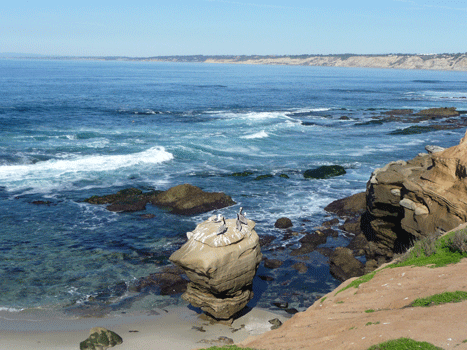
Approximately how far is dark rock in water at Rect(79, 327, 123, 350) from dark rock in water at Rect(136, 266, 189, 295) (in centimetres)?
434

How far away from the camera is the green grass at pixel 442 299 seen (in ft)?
36.8

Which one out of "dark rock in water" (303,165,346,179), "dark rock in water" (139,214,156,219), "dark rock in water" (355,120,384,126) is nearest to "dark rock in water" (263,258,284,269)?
"dark rock in water" (139,214,156,219)

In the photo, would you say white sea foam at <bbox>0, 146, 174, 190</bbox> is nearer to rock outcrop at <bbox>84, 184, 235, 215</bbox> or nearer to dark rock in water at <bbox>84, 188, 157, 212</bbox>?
dark rock in water at <bbox>84, 188, 157, 212</bbox>

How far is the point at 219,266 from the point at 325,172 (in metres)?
25.5

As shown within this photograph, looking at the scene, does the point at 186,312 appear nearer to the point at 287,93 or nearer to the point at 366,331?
the point at 366,331

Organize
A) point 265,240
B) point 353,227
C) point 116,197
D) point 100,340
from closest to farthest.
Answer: point 100,340
point 265,240
point 353,227
point 116,197

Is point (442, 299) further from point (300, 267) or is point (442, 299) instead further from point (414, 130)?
point (414, 130)

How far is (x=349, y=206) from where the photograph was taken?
3062cm

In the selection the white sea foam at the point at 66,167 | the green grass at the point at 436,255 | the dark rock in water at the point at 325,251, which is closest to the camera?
the green grass at the point at 436,255

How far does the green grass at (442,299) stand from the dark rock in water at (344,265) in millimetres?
10177

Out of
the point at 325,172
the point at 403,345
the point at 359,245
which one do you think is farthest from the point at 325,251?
the point at 325,172

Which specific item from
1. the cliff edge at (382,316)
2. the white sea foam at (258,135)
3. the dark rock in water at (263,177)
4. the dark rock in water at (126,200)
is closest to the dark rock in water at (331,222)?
the dark rock in water at (263,177)

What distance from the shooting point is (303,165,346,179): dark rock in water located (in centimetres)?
3925

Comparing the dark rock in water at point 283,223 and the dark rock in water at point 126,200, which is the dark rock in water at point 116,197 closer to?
the dark rock in water at point 126,200
